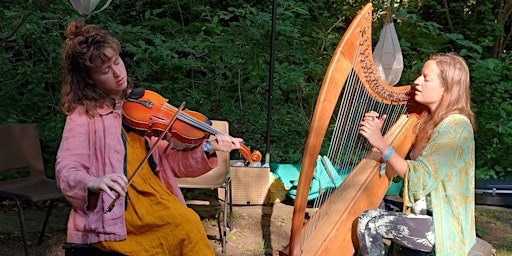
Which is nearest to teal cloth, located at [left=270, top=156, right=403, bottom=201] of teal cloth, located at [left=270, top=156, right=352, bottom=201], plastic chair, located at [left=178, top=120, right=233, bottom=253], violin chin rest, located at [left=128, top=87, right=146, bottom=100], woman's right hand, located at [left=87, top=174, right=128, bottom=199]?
teal cloth, located at [left=270, top=156, right=352, bottom=201]

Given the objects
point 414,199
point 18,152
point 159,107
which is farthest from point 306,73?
point 159,107

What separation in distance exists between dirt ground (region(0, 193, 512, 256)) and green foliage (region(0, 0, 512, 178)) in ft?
2.42

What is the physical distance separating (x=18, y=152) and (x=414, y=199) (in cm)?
229

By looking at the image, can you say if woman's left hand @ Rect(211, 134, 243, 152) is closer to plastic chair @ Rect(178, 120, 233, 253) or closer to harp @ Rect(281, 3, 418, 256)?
harp @ Rect(281, 3, 418, 256)

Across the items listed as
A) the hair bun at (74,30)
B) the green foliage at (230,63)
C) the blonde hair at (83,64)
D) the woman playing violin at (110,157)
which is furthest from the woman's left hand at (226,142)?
the green foliage at (230,63)

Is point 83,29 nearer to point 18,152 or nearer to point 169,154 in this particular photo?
point 169,154

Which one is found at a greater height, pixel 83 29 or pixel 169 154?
pixel 83 29

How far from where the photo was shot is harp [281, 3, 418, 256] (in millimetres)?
1940

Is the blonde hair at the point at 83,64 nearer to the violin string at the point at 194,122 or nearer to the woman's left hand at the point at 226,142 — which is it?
the violin string at the point at 194,122

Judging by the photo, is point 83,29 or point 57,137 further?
point 57,137

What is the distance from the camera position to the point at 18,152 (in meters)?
3.39

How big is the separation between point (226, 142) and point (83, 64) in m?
0.50

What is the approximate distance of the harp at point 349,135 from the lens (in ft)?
6.37

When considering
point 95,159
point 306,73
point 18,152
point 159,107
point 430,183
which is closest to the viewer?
point 95,159
